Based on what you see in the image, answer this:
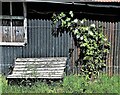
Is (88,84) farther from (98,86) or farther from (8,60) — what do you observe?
(8,60)

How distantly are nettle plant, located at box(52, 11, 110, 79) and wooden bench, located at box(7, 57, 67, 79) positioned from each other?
62 centimetres

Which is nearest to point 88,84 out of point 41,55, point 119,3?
point 41,55

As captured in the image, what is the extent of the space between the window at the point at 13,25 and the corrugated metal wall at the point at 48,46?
9.6 inches

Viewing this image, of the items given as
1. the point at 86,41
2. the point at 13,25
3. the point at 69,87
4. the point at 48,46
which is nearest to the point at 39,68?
the point at 48,46

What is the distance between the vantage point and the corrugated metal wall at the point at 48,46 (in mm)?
10039

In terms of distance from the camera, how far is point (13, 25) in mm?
10391

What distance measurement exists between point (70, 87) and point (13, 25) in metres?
2.70

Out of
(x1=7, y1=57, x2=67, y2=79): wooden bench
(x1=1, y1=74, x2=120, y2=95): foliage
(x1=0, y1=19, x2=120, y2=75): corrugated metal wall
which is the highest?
(x1=0, y1=19, x2=120, y2=75): corrugated metal wall

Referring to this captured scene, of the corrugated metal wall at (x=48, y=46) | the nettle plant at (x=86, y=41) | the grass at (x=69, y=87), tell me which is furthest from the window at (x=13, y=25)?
the grass at (x=69, y=87)

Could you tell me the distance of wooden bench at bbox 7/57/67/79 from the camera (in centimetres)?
937

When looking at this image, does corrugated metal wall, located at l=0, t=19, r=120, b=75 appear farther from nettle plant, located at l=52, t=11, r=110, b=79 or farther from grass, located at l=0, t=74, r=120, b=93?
grass, located at l=0, t=74, r=120, b=93

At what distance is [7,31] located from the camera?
1043 cm

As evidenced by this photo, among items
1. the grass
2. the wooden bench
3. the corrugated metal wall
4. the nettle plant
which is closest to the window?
the corrugated metal wall

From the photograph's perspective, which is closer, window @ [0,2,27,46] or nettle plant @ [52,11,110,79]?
nettle plant @ [52,11,110,79]
